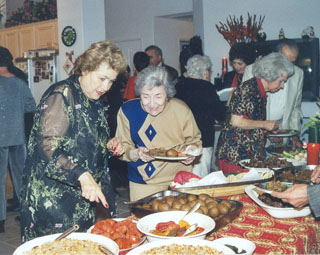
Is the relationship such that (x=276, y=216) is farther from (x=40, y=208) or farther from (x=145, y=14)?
(x=145, y=14)

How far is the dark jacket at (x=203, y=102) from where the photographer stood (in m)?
3.64

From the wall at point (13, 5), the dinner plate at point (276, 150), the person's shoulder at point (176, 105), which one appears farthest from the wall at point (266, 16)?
the wall at point (13, 5)

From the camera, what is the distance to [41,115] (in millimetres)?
1880

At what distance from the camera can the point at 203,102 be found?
3660mm

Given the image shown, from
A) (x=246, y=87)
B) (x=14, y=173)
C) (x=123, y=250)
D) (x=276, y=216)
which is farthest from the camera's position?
(x=14, y=173)

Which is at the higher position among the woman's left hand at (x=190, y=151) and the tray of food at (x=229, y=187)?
the woman's left hand at (x=190, y=151)

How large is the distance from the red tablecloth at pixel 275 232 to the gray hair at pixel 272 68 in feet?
4.46

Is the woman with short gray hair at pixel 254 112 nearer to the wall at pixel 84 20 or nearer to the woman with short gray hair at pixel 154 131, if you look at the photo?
the woman with short gray hair at pixel 154 131

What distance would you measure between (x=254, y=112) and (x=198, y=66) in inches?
33.9

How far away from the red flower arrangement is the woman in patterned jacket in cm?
465

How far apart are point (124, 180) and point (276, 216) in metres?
3.82

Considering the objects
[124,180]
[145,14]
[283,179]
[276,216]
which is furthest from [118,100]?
[145,14]

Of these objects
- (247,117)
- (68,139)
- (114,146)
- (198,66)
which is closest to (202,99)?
(198,66)

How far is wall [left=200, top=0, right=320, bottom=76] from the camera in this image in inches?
233
